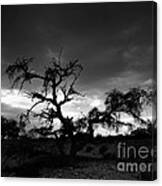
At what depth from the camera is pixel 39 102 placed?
434 centimetres

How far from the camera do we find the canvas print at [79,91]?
13.7ft

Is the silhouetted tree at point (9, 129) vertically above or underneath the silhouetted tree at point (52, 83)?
underneath

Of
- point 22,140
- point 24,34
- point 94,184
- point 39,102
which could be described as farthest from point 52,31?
point 94,184

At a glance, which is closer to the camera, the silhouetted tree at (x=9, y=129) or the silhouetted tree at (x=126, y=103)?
the silhouetted tree at (x=126, y=103)

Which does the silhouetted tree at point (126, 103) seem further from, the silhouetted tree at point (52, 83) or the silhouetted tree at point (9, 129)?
the silhouetted tree at point (9, 129)

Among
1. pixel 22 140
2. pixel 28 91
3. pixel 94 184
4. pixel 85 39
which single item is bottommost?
pixel 94 184

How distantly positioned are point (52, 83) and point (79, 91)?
7.4 inches

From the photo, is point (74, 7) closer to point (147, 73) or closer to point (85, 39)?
point (85, 39)

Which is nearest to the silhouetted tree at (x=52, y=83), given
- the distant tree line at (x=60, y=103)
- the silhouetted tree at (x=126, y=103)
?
the distant tree line at (x=60, y=103)

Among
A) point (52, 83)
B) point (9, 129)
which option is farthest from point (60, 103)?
point (9, 129)

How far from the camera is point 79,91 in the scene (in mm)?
4285

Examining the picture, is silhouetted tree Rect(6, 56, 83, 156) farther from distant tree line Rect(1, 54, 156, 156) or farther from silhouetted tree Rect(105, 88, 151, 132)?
silhouetted tree Rect(105, 88, 151, 132)

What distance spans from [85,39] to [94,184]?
92cm

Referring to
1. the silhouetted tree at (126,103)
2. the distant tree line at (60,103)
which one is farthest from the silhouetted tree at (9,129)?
the silhouetted tree at (126,103)
